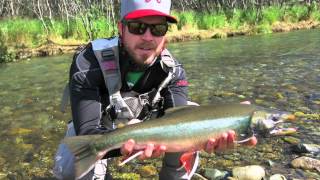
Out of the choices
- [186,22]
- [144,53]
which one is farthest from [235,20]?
[144,53]

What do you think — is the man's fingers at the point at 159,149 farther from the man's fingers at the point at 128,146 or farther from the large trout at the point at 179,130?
the man's fingers at the point at 128,146

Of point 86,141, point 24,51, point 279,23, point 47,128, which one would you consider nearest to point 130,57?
point 86,141

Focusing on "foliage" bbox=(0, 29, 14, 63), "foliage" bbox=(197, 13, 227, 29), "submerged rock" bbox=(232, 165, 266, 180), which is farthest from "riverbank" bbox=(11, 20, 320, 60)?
"submerged rock" bbox=(232, 165, 266, 180)

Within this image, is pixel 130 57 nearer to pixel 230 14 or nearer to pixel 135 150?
pixel 135 150

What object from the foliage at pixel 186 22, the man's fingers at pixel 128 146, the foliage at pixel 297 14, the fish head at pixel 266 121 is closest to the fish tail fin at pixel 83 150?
the man's fingers at pixel 128 146

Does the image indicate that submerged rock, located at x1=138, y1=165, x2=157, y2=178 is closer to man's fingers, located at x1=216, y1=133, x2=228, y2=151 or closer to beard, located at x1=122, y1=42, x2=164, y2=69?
beard, located at x1=122, y1=42, x2=164, y2=69

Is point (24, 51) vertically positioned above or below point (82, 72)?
below

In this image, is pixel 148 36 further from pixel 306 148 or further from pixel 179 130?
pixel 306 148
